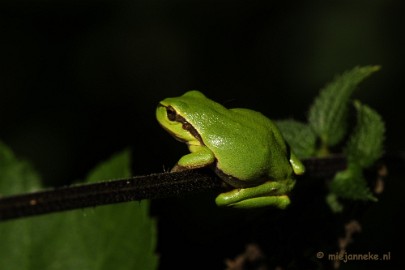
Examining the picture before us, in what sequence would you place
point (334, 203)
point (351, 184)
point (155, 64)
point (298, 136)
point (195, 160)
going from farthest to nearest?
point (155, 64), point (298, 136), point (334, 203), point (351, 184), point (195, 160)

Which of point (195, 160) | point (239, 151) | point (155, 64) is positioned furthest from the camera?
point (155, 64)

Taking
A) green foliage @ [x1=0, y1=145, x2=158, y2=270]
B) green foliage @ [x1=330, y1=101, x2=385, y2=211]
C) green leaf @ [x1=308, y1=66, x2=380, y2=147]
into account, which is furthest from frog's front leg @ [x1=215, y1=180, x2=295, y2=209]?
green leaf @ [x1=308, y1=66, x2=380, y2=147]

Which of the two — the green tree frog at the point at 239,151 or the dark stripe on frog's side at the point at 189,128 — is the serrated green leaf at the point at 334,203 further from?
the dark stripe on frog's side at the point at 189,128

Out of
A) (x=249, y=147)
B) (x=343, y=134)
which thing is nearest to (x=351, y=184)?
(x=343, y=134)

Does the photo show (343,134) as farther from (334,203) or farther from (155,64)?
(155,64)

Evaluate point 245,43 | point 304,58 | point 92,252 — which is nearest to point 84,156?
point 245,43

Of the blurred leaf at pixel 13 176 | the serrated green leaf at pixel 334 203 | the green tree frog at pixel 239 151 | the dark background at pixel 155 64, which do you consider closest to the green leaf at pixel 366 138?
the serrated green leaf at pixel 334 203

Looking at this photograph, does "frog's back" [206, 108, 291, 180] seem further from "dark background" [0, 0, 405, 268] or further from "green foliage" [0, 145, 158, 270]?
"dark background" [0, 0, 405, 268]
